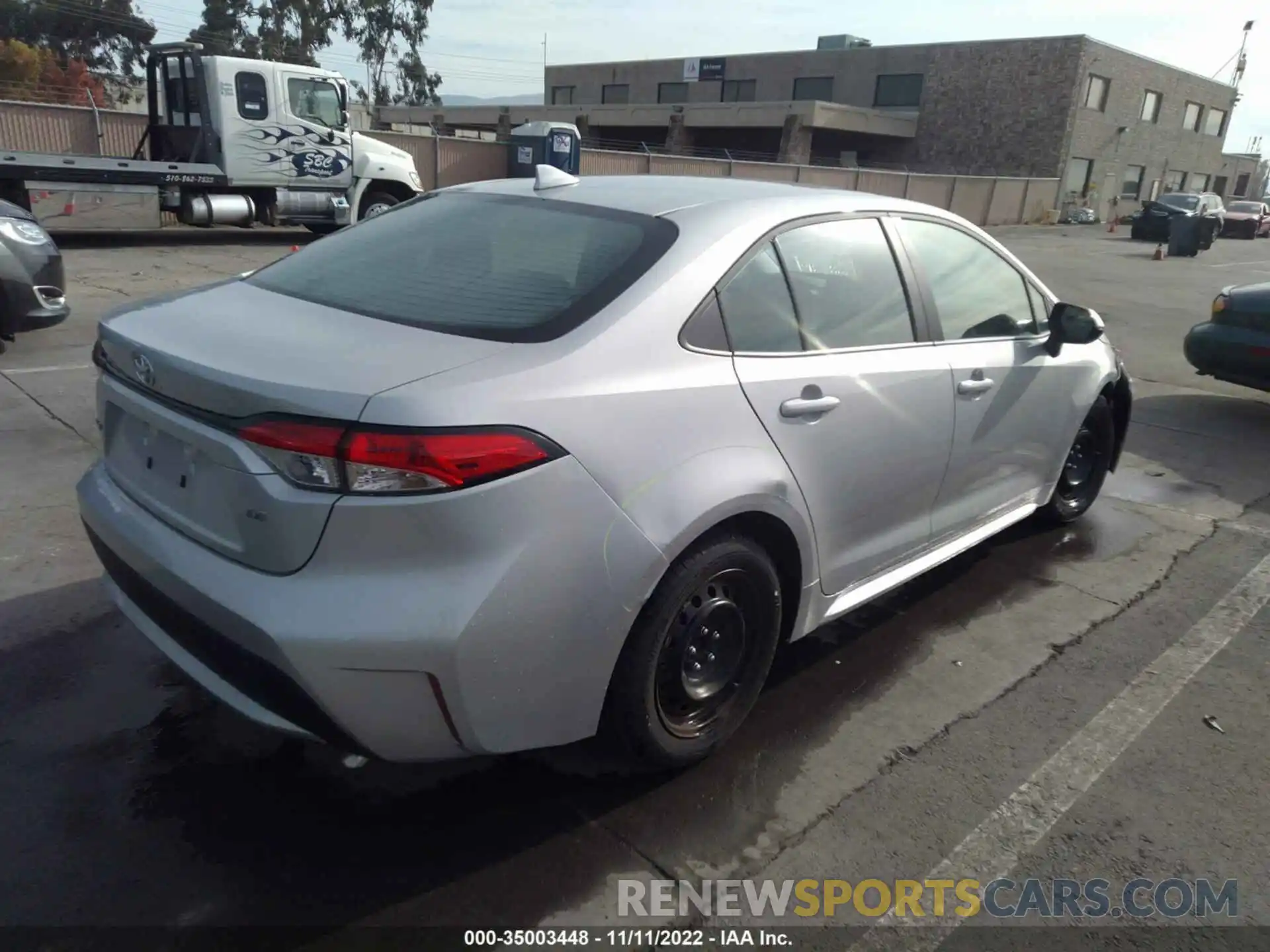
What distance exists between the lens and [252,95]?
14695 millimetres

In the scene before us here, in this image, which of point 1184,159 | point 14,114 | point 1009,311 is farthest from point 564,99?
point 1009,311

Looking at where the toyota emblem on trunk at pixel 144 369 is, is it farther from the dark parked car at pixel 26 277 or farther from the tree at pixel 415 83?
the tree at pixel 415 83

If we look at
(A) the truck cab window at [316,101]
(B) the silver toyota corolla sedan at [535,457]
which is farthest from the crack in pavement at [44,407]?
(A) the truck cab window at [316,101]

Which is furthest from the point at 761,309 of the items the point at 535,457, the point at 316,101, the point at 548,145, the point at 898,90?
the point at 898,90

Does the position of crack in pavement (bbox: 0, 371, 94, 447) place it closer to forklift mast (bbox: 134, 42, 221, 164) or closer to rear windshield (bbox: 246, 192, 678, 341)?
rear windshield (bbox: 246, 192, 678, 341)

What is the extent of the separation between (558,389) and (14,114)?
18366mm

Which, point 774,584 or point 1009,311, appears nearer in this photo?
point 774,584

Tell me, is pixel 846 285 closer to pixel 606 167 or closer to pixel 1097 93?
pixel 606 167

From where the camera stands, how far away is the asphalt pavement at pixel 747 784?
2326 mm

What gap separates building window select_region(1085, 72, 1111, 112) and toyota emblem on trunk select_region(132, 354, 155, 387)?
50128mm

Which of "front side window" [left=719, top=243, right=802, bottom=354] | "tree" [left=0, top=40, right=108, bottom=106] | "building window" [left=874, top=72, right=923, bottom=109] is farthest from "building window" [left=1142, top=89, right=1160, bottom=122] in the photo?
"front side window" [left=719, top=243, right=802, bottom=354]

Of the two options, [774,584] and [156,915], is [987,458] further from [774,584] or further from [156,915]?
[156,915]

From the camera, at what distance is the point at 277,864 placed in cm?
237

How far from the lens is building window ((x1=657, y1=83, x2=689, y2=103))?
56812 millimetres
